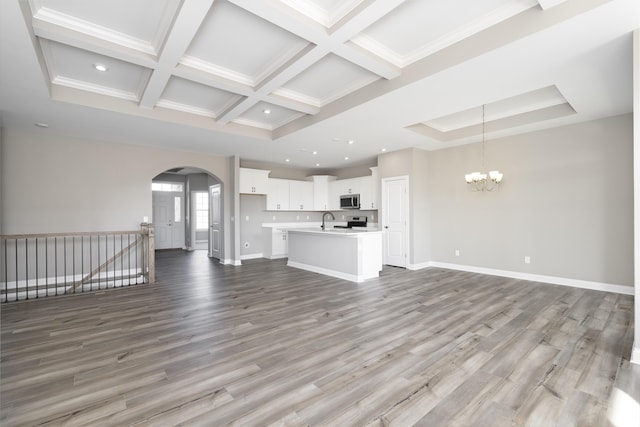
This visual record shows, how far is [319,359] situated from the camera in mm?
2561

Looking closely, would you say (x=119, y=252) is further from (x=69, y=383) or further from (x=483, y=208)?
(x=483, y=208)

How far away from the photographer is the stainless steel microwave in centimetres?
827

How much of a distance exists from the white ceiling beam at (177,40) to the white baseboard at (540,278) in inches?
217

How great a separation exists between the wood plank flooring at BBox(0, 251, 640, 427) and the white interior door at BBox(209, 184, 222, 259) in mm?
3985

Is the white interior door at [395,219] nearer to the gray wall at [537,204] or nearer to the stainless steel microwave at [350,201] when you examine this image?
the gray wall at [537,204]

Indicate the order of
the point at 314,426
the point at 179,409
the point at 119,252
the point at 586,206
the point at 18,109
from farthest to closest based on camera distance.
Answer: the point at 119,252
the point at 586,206
the point at 18,109
the point at 179,409
the point at 314,426

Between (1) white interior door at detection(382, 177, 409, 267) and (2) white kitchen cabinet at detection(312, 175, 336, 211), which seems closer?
(1) white interior door at detection(382, 177, 409, 267)

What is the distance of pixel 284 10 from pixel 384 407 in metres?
3.03

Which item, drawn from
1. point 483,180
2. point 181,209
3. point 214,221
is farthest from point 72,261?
point 483,180

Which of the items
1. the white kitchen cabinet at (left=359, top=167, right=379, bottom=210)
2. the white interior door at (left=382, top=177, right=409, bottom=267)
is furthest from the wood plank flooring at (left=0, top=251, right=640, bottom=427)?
the white kitchen cabinet at (left=359, top=167, right=379, bottom=210)

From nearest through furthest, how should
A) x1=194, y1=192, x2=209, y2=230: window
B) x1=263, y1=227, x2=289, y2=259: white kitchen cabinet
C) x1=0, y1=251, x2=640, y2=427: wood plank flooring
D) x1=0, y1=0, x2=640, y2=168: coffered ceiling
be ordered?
x1=0, y1=251, x2=640, y2=427: wood plank flooring → x1=0, y1=0, x2=640, y2=168: coffered ceiling → x1=263, y1=227, x2=289, y2=259: white kitchen cabinet → x1=194, y1=192, x2=209, y2=230: window

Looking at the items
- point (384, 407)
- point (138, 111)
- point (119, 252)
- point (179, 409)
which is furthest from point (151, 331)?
point (119, 252)

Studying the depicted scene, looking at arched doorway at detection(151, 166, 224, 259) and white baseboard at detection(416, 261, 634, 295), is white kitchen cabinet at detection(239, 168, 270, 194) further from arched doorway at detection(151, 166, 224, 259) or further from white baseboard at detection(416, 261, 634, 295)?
white baseboard at detection(416, 261, 634, 295)

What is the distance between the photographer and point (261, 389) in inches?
83.8
